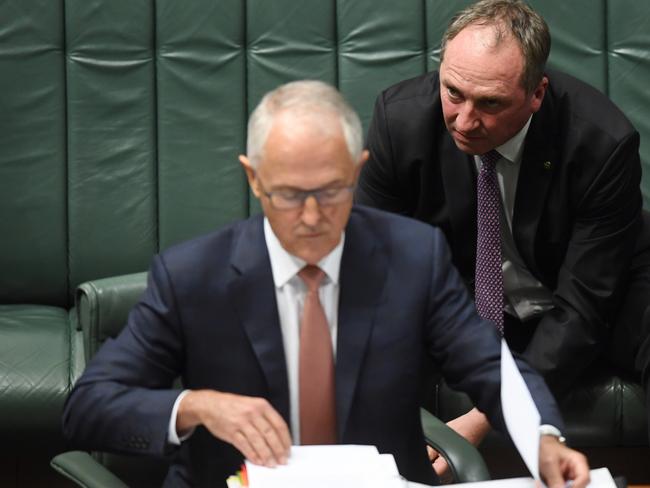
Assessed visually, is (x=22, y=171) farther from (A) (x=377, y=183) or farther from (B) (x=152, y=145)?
(A) (x=377, y=183)

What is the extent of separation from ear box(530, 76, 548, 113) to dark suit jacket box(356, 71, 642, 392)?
0.13 ft

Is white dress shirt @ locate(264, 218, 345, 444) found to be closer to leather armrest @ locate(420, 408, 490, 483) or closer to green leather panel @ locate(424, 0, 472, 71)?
leather armrest @ locate(420, 408, 490, 483)

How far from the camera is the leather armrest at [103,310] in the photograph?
291cm

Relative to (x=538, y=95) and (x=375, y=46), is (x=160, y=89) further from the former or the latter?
(x=538, y=95)

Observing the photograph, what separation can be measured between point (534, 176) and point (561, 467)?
1380 millimetres

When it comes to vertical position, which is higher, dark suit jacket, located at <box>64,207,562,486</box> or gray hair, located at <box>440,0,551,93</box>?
gray hair, located at <box>440,0,551,93</box>

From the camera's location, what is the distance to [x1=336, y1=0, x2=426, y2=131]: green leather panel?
359 cm

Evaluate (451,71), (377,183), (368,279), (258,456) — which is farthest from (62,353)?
(258,456)

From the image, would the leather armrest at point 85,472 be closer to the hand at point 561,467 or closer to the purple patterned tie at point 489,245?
the hand at point 561,467

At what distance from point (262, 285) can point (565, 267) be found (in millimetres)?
1269

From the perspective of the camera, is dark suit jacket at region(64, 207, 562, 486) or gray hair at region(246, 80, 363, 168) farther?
dark suit jacket at region(64, 207, 562, 486)

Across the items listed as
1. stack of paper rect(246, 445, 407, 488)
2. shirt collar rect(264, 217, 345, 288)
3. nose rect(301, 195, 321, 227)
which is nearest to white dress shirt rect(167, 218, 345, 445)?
shirt collar rect(264, 217, 345, 288)

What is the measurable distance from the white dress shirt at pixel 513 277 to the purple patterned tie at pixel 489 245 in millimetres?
42

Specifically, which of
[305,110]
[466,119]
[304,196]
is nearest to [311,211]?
[304,196]
